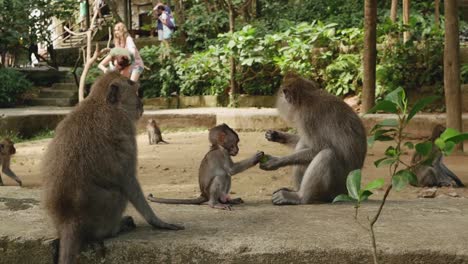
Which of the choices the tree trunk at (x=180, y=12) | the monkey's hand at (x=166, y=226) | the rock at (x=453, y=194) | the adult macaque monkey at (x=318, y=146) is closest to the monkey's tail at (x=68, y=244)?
the monkey's hand at (x=166, y=226)

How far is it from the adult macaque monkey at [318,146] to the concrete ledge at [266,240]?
85 centimetres

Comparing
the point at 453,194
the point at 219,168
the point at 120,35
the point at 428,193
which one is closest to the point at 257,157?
the point at 219,168

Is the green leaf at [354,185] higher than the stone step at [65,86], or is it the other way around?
the stone step at [65,86]

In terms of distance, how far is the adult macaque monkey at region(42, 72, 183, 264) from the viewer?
3295mm

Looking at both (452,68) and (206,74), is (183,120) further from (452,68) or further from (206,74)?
(452,68)

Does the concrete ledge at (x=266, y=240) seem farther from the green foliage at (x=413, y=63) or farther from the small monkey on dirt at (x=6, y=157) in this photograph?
the green foliage at (x=413, y=63)

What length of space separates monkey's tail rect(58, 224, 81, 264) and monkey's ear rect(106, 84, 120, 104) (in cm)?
78

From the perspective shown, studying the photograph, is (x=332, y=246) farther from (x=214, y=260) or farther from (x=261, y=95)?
(x=261, y=95)

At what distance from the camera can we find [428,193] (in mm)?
7113

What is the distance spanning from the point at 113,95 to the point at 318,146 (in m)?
2.06

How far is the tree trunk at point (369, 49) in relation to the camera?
11.6m

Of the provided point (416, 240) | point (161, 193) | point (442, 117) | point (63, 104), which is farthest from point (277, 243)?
point (63, 104)

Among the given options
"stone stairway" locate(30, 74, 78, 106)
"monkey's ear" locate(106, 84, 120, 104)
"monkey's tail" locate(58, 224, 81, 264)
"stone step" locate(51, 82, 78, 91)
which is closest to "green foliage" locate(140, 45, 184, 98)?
"stone stairway" locate(30, 74, 78, 106)

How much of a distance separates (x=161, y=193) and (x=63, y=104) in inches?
506
